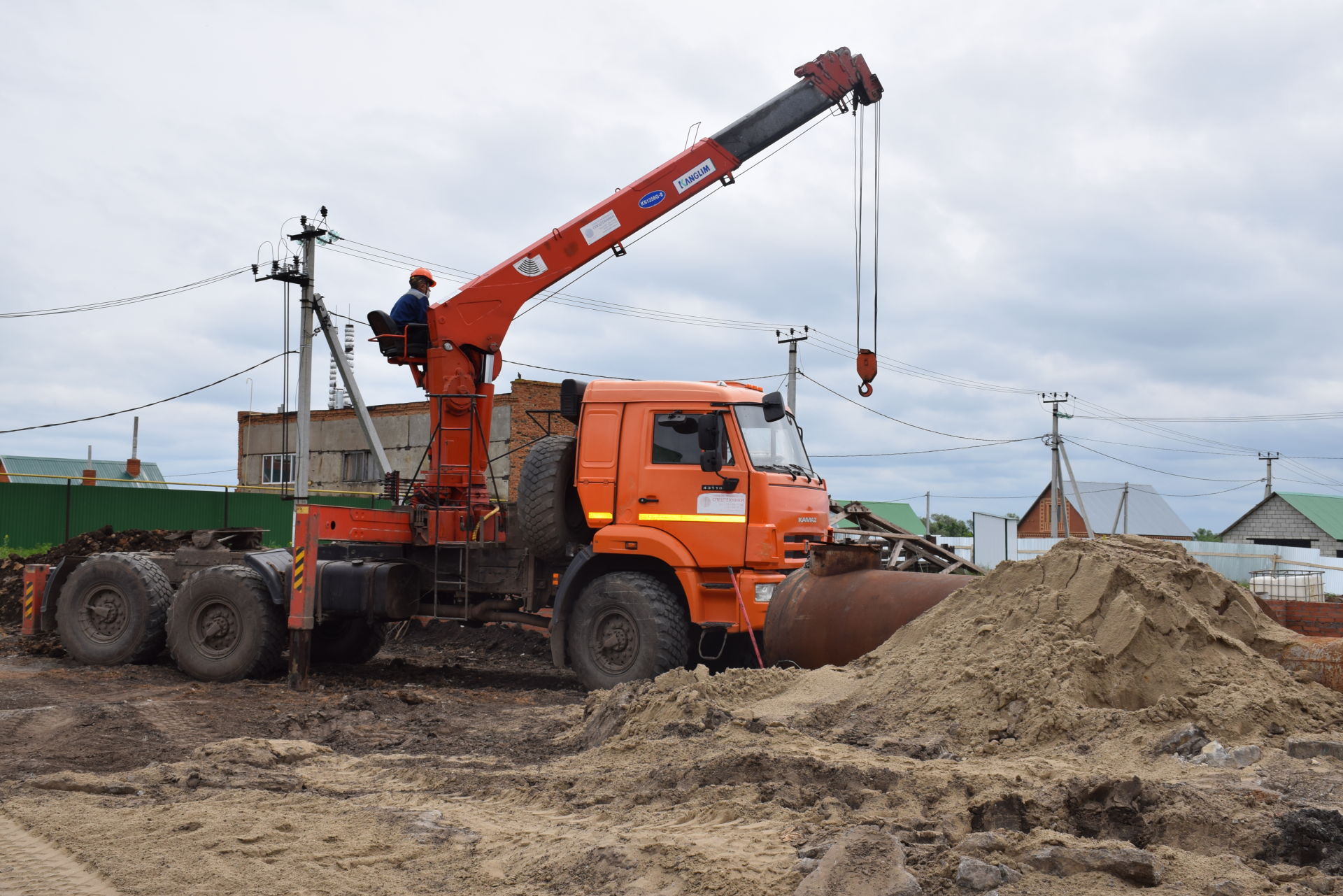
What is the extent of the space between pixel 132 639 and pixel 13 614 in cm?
611

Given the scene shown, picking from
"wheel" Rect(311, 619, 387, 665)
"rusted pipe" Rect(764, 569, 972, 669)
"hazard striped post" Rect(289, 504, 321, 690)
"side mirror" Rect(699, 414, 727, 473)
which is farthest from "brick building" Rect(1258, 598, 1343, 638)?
"wheel" Rect(311, 619, 387, 665)

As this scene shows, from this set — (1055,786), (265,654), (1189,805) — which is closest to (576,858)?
(1055,786)

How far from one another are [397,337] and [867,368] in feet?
16.6

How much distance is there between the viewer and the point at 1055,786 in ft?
16.1

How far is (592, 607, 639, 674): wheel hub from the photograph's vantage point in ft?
31.3

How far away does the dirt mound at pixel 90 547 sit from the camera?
46.8 ft

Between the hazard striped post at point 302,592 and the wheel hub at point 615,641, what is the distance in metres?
2.84

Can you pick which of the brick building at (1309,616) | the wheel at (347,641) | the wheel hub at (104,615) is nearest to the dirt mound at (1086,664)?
the brick building at (1309,616)

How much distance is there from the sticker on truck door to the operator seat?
12.5ft

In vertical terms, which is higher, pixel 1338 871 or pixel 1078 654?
pixel 1078 654

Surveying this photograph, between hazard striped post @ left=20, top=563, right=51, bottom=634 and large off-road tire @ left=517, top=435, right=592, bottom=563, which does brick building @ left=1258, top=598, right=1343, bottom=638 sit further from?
hazard striped post @ left=20, top=563, right=51, bottom=634

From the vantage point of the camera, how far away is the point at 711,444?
9578mm

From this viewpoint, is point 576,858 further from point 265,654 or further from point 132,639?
point 132,639

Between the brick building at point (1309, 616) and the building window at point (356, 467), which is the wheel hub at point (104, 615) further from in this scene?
the building window at point (356, 467)
